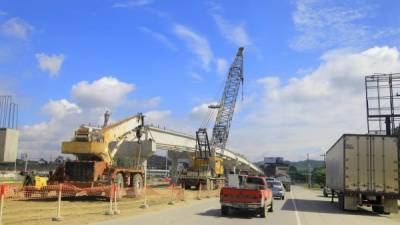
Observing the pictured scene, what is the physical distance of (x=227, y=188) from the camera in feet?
76.6

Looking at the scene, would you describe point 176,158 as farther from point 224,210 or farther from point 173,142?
point 224,210

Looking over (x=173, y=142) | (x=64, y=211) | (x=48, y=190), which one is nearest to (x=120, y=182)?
(x=48, y=190)

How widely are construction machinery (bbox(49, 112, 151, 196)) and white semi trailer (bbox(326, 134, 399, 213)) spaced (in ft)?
39.6

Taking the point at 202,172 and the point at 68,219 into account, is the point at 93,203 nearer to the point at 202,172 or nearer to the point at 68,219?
the point at 68,219

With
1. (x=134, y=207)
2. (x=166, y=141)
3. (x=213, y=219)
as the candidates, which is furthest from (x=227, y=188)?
(x=166, y=141)

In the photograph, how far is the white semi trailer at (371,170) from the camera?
27.5m

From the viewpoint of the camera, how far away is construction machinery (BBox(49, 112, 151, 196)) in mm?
27719

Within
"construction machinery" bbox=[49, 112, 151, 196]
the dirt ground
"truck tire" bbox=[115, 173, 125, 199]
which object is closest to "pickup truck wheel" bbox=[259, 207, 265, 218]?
the dirt ground

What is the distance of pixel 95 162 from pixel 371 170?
14181 millimetres

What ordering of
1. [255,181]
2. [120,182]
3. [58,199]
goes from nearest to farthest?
[58,199]
[255,181]
[120,182]

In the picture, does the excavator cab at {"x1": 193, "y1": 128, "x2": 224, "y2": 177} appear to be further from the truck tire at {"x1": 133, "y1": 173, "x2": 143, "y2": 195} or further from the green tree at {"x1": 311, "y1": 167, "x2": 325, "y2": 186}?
the green tree at {"x1": 311, "y1": 167, "x2": 325, "y2": 186}

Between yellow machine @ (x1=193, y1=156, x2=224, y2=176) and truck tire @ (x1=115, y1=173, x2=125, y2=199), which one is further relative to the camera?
yellow machine @ (x1=193, y1=156, x2=224, y2=176)

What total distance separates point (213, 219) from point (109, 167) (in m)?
9.58

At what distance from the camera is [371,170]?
27.8 meters
